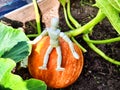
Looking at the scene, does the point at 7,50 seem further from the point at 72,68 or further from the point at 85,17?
the point at 85,17

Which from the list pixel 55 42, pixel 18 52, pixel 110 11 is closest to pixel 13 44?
pixel 18 52

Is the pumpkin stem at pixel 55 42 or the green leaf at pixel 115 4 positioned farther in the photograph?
the pumpkin stem at pixel 55 42

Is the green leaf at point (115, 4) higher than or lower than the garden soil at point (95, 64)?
higher

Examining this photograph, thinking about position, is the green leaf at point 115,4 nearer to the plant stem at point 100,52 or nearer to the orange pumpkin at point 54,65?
the orange pumpkin at point 54,65

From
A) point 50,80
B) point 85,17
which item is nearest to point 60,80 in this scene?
point 50,80

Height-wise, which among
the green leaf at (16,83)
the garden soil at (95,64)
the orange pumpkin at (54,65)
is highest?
the green leaf at (16,83)

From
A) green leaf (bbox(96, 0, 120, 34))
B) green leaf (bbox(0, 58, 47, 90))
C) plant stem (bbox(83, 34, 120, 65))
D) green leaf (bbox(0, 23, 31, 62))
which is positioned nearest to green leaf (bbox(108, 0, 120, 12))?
green leaf (bbox(96, 0, 120, 34))

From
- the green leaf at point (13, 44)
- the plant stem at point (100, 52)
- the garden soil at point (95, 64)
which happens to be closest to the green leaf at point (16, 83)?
the green leaf at point (13, 44)

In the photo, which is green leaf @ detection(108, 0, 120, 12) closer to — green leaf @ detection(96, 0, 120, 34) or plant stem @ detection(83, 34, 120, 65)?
green leaf @ detection(96, 0, 120, 34)

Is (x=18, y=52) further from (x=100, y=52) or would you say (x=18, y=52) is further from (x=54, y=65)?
(x=100, y=52)
